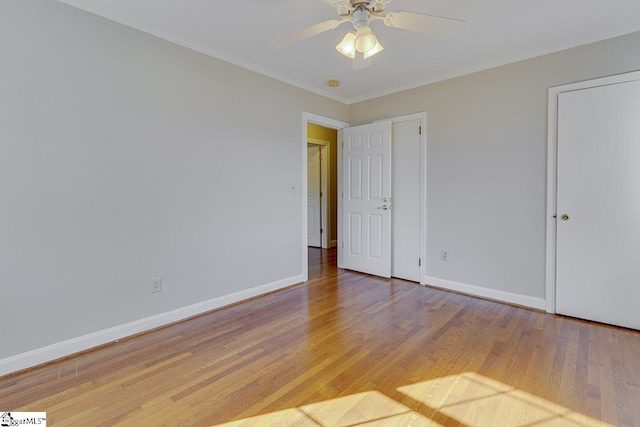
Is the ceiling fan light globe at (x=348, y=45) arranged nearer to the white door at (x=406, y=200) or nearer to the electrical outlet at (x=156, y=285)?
the white door at (x=406, y=200)

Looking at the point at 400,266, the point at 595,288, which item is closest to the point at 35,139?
the point at 400,266

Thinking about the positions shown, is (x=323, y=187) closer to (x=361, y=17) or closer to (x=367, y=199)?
(x=367, y=199)

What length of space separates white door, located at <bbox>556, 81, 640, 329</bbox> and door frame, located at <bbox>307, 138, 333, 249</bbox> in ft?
12.5

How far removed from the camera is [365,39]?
1752mm

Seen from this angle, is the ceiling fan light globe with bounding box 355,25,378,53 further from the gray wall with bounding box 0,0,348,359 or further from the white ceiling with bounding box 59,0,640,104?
the gray wall with bounding box 0,0,348,359

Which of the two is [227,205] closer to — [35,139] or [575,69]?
[35,139]

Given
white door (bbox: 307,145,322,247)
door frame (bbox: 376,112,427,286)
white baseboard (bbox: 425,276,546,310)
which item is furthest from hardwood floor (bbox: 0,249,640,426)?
white door (bbox: 307,145,322,247)

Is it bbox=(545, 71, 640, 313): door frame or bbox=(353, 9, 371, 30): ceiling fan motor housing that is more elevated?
bbox=(353, 9, 371, 30): ceiling fan motor housing

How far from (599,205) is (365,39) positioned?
2.47m

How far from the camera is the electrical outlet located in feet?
8.41

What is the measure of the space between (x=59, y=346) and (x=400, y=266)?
341 cm

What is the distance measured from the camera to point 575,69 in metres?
2.71

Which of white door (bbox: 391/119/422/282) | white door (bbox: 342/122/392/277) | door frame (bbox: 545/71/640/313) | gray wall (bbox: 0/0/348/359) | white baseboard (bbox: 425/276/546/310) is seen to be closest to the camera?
gray wall (bbox: 0/0/348/359)

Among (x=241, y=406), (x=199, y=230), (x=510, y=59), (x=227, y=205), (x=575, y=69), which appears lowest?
(x=241, y=406)
